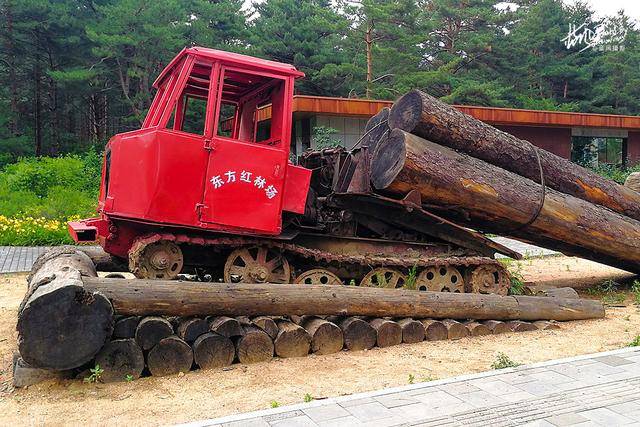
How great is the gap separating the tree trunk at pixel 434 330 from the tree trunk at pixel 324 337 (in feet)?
3.50

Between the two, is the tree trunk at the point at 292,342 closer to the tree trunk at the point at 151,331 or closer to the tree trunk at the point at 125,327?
the tree trunk at the point at 151,331

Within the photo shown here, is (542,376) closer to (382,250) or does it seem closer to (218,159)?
(382,250)

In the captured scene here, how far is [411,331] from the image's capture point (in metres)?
6.31

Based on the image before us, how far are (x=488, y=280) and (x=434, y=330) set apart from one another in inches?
54.1

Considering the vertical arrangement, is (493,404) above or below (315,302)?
below

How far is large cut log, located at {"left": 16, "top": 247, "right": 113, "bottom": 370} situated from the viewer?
4562 mm

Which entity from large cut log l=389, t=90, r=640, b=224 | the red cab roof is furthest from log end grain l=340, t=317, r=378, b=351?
the red cab roof

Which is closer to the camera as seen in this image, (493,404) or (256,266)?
(493,404)

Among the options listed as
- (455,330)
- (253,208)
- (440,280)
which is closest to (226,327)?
(253,208)

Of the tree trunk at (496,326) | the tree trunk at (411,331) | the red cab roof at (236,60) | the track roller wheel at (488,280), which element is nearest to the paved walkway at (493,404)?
the tree trunk at (411,331)

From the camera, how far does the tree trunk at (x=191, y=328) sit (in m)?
5.30

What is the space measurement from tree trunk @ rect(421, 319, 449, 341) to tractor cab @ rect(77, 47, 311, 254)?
1.93 meters

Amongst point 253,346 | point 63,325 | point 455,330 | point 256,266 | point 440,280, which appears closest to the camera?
point 63,325

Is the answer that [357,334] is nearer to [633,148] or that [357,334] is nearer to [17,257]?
[17,257]
